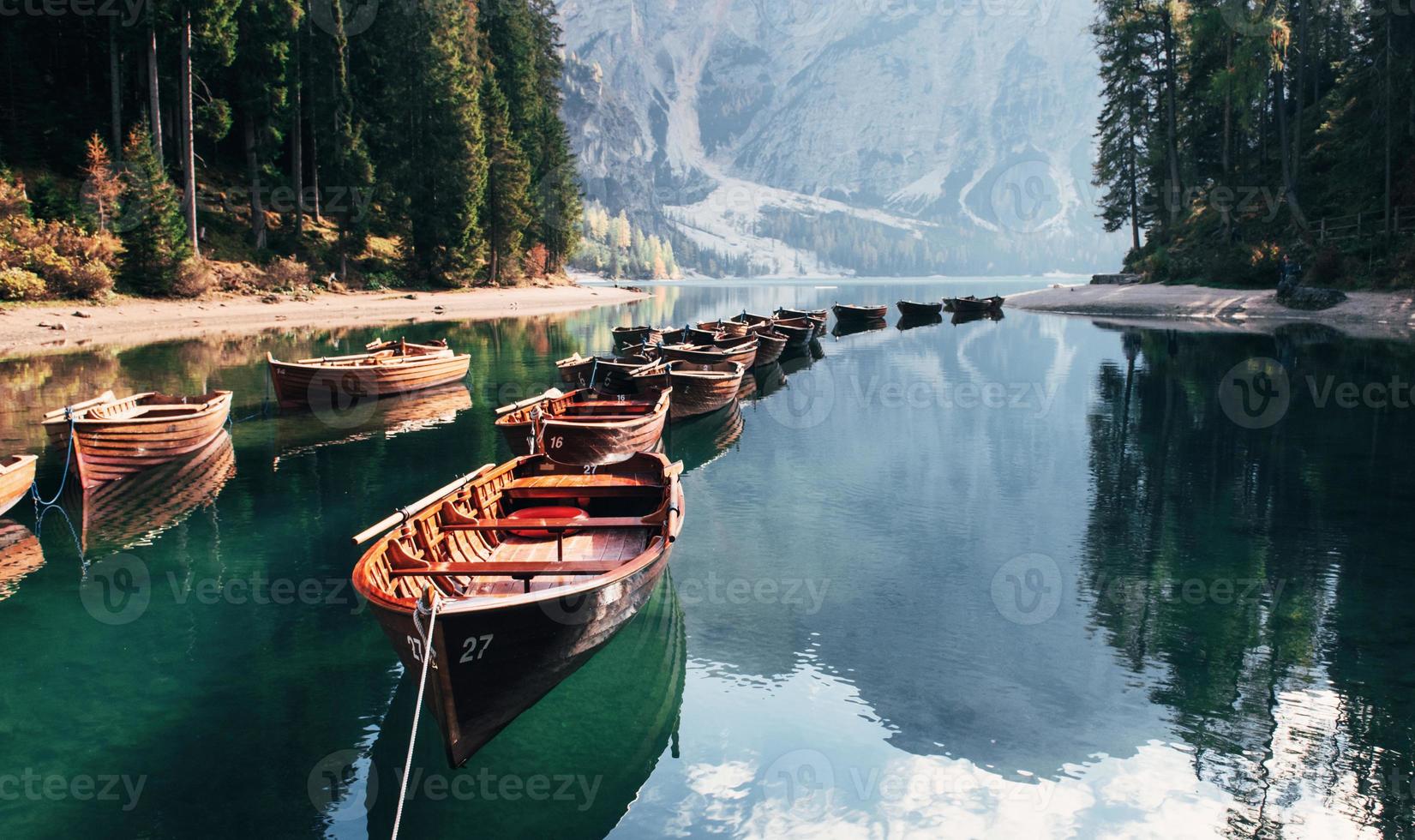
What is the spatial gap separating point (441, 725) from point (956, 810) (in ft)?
14.1

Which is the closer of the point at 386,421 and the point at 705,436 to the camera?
the point at 705,436

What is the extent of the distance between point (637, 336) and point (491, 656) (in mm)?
30760

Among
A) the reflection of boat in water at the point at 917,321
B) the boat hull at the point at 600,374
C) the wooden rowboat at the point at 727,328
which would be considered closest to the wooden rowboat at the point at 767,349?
the wooden rowboat at the point at 727,328

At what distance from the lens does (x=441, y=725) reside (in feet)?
24.6

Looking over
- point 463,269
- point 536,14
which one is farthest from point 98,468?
point 536,14

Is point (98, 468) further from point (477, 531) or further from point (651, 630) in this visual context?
point (651, 630)

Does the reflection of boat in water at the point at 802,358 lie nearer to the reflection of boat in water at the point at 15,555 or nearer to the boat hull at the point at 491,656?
the reflection of boat in water at the point at 15,555

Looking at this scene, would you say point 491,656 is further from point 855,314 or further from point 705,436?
point 855,314

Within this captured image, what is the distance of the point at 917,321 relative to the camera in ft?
236

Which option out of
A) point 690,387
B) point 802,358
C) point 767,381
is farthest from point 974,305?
point 690,387

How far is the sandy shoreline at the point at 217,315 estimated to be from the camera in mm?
37000

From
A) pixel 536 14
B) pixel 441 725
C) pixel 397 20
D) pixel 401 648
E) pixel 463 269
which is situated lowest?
pixel 441 725

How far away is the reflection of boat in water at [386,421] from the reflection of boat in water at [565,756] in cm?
1214

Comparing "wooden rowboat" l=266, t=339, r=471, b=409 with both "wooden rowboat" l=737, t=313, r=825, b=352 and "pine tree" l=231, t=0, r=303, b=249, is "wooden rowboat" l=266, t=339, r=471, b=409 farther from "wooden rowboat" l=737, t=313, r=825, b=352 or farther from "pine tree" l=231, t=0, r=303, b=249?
"pine tree" l=231, t=0, r=303, b=249
